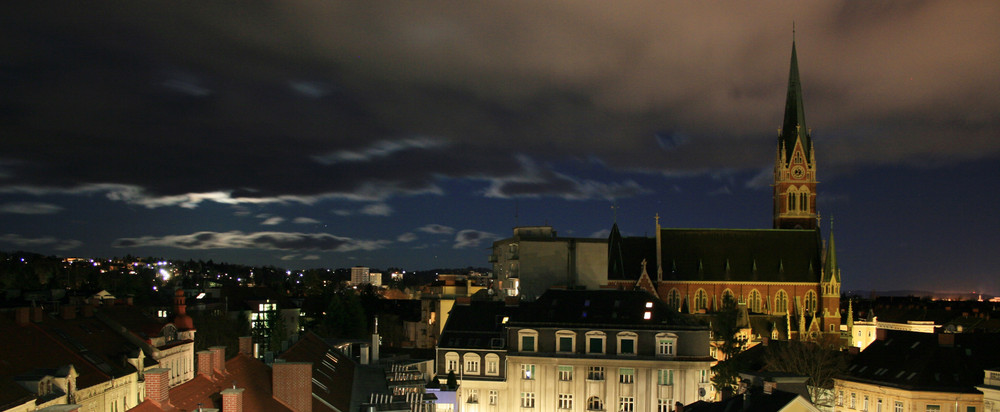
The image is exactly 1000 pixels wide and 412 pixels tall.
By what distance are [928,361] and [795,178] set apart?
7682cm

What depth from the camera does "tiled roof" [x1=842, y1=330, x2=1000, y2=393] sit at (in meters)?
65.3

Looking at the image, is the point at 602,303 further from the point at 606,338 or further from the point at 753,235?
the point at 753,235

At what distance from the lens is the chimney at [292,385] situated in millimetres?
33812

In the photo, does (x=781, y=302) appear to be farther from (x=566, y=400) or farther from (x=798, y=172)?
(x=566, y=400)

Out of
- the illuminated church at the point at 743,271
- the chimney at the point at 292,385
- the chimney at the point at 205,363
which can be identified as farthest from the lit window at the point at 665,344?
the illuminated church at the point at 743,271

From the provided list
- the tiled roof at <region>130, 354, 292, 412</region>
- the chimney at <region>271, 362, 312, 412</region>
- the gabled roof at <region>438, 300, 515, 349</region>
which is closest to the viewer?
the tiled roof at <region>130, 354, 292, 412</region>

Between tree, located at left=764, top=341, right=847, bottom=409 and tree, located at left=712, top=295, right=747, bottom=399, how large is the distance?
11.8ft

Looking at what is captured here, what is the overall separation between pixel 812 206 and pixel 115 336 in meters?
117

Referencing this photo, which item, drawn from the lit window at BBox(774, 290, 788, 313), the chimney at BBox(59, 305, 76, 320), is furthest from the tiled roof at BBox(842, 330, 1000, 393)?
the chimney at BBox(59, 305, 76, 320)

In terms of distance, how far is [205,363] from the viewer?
34.0 m

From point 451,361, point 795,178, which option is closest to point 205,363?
point 451,361

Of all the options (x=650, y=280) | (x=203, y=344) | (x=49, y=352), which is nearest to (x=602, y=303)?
(x=203, y=344)

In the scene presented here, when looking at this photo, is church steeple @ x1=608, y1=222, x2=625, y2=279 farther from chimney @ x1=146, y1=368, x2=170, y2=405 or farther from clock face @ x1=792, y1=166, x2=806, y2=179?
chimney @ x1=146, y1=368, x2=170, y2=405

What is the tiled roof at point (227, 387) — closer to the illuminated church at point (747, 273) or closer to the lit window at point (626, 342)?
the lit window at point (626, 342)
